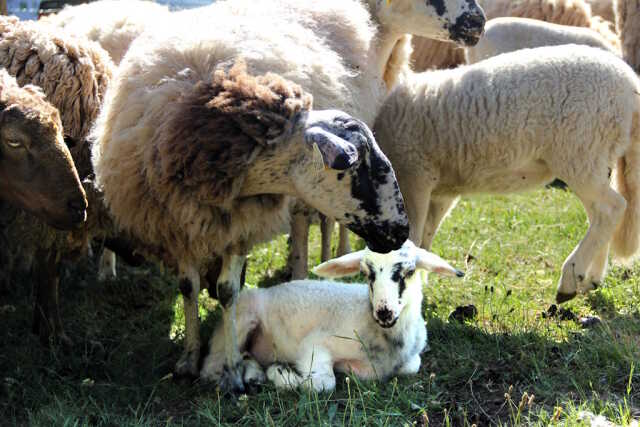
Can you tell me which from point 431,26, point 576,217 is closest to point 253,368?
point 431,26

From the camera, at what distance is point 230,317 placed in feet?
13.1

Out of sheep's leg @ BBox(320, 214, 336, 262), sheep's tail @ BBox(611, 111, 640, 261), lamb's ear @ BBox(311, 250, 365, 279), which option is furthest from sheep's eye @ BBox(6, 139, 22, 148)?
sheep's tail @ BBox(611, 111, 640, 261)

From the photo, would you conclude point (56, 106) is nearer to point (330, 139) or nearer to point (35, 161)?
point (35, 161)

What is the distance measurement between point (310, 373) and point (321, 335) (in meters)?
0.34

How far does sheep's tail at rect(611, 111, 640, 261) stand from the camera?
5.07 m

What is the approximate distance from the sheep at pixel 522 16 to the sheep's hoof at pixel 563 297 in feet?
12.8

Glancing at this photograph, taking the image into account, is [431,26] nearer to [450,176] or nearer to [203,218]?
[450,176]

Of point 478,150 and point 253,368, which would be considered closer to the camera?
point 253,368

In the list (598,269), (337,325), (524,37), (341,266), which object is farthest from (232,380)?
(524,37)

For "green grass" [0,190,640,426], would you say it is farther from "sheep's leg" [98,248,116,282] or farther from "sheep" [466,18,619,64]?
"sheep" [466,18,619,64]

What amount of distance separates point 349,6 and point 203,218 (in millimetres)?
2240

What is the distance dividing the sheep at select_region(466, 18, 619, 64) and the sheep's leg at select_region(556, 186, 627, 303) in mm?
2465

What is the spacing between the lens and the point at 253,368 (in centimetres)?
401

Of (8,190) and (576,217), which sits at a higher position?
(8,190)
